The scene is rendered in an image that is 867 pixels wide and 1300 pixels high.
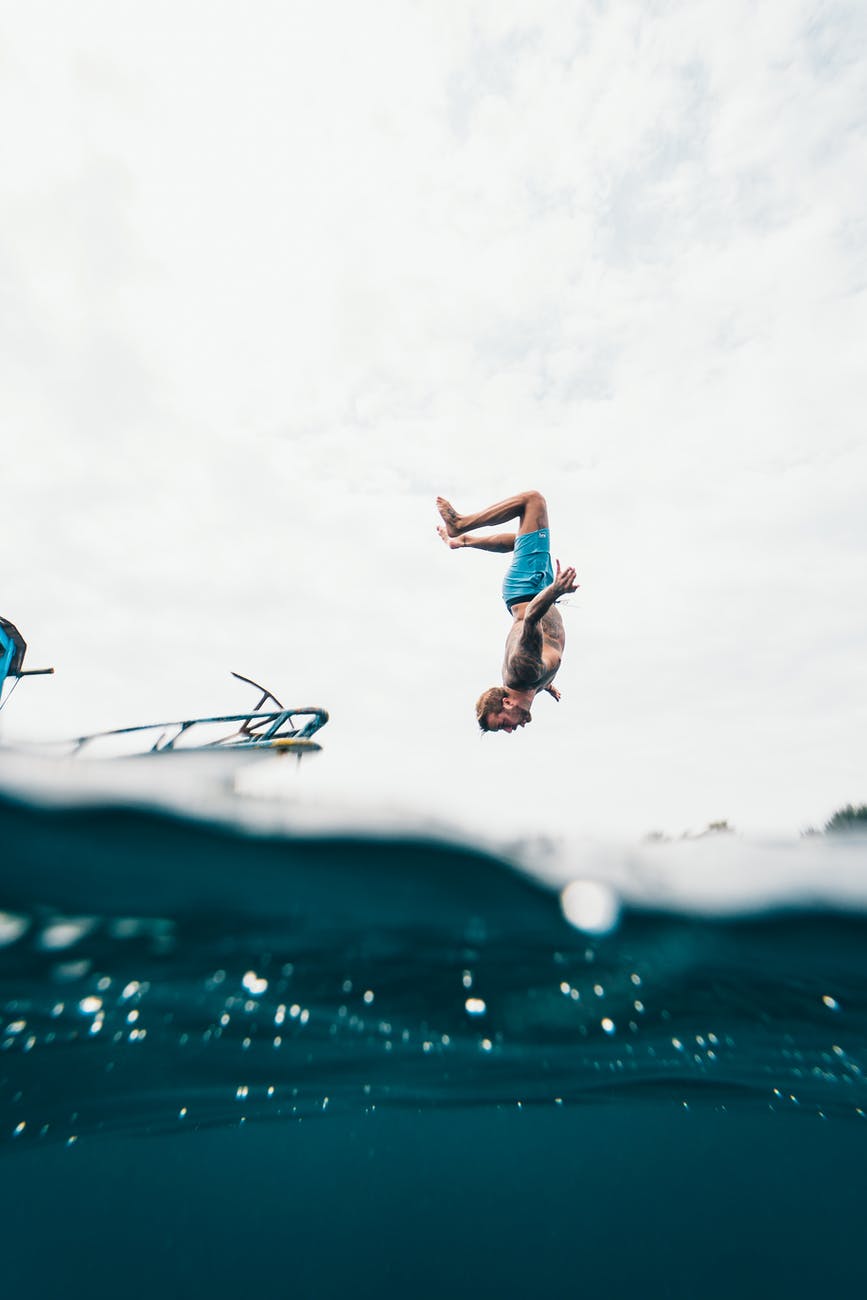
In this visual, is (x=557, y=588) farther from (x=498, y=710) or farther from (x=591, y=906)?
(x=591, y=906)

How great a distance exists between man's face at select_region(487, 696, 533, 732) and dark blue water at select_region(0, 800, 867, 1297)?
255 centimetres

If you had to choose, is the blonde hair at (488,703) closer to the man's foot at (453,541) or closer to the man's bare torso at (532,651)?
the man's bare torso at (532,651)

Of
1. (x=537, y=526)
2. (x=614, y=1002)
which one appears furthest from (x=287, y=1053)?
(x=537, y=526)

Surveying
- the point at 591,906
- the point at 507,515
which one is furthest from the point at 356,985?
the point at 507,515

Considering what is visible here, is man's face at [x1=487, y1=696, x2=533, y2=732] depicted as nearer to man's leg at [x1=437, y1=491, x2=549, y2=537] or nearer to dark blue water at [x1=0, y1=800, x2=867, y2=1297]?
man's leg at [x1=437, y1=491, x2=549, y2=537]

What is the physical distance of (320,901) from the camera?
5.20m

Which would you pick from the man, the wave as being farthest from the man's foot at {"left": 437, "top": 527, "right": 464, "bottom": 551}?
the wave

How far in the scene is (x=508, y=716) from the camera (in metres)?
7.44

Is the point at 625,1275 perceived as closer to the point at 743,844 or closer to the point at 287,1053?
the point at 287,1053

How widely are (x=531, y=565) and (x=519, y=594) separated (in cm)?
39

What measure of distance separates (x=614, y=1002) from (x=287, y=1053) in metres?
3.82

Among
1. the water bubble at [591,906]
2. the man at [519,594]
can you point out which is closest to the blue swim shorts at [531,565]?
the man at [519,594]

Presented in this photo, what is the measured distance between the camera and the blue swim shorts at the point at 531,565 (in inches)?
278

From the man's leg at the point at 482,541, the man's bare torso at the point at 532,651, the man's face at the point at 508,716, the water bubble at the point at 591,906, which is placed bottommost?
the water bubble at the point at 591,906
